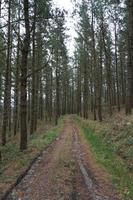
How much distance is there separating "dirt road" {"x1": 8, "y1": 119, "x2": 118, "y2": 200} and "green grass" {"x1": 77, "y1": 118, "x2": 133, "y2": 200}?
27 cm

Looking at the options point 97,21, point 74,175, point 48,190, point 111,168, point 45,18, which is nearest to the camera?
Result: point 48,190

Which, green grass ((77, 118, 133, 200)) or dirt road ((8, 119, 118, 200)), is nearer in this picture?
dirt road ((8, 119, 118, 200))

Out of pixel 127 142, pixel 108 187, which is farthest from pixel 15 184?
pixel 127 142

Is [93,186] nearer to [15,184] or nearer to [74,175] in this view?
[74,175]

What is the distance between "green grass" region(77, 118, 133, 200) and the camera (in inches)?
335

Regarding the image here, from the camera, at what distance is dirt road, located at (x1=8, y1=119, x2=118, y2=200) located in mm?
7836

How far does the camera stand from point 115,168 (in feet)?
36.1

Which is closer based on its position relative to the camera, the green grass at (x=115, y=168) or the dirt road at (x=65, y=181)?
the dirt road at (x=65, y=181)

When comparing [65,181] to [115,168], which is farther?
[115,168]

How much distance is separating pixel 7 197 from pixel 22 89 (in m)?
7.89

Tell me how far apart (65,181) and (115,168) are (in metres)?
2.60

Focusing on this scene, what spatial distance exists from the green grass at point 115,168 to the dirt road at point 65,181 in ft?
0.89

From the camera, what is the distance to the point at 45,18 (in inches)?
605

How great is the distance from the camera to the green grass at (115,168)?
8513mm
